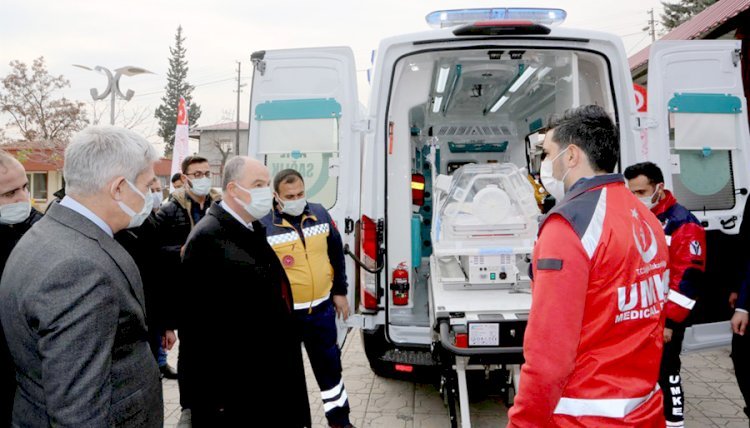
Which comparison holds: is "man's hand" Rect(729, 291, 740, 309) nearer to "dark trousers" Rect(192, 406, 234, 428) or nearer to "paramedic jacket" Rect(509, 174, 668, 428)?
"paramedic jacket" Rect(509, 174, 668, 428)

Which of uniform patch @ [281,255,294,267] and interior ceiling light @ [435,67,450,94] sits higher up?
interior ceiling light @ [435,67,450,94]

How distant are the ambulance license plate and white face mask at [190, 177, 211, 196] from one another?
107 inches

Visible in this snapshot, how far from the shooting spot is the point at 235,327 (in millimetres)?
2232

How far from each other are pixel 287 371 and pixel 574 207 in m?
1.59

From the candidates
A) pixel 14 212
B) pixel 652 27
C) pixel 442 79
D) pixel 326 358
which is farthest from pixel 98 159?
pixel 652 27

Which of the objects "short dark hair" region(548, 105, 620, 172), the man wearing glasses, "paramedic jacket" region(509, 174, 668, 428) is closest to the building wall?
the man wearing glasses

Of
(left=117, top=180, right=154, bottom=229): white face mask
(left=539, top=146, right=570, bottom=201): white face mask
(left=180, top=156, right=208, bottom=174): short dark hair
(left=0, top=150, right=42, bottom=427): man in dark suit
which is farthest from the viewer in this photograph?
(left=180, top=156, right=208, bottom=174): short dark hair

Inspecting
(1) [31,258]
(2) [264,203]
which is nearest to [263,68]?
(2) [264,203]

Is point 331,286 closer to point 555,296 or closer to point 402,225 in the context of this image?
point 402,225

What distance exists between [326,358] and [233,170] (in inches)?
56.8

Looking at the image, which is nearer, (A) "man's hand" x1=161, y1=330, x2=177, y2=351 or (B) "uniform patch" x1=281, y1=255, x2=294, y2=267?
(A) "man's hand" x1=161, y1=330, x2=177, y2=351

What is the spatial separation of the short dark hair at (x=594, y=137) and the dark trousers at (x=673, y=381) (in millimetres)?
1921

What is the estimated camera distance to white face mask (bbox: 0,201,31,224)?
239 cm

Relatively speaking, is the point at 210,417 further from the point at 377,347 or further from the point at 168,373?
the point at 168,373
